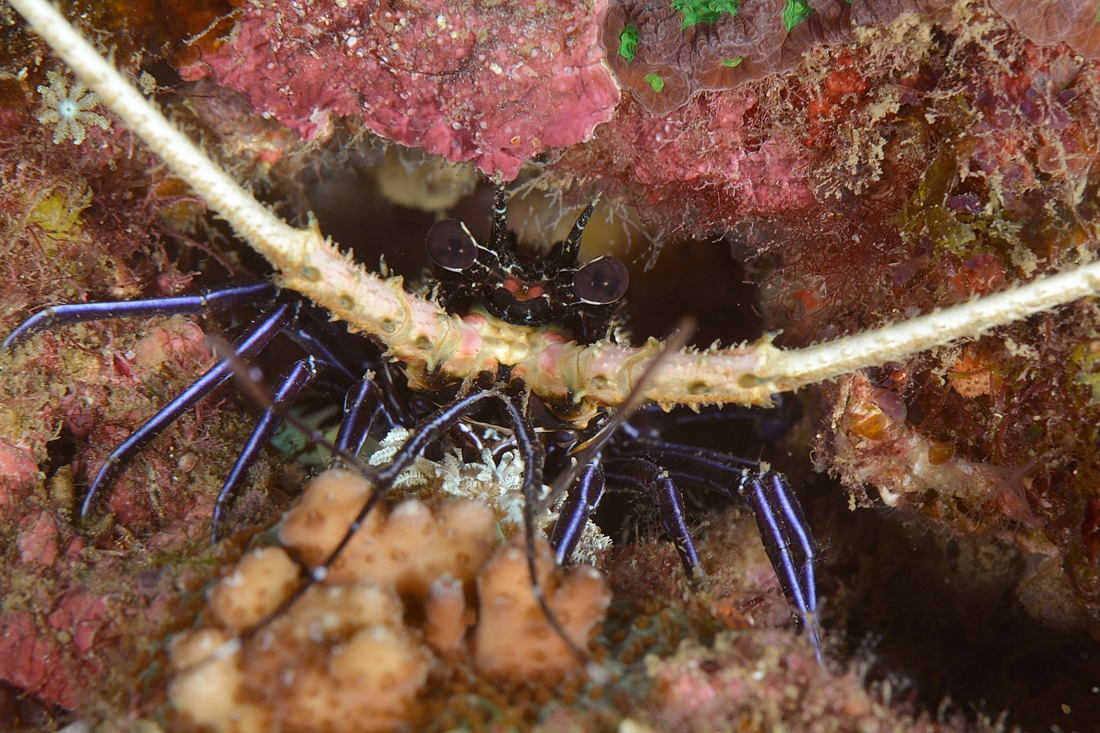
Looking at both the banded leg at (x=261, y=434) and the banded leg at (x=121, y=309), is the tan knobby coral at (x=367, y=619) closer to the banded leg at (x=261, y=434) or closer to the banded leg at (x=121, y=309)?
the banded leg at (x=261, y=434)

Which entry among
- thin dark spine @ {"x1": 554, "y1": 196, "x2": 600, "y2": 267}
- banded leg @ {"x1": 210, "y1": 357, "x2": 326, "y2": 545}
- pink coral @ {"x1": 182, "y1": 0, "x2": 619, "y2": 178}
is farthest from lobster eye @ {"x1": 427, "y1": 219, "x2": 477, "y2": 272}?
banded leg @ {"x1": 210, "y1": 357, "x2": 326, "y2": 545}

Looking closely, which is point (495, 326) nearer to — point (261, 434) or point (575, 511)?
point (575, 511)

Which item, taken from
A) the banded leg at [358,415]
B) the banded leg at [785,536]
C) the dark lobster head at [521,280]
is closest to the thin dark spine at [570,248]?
the dark lobster head at [521,280]

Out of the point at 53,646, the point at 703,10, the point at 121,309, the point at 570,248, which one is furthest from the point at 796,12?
the point at 53,646

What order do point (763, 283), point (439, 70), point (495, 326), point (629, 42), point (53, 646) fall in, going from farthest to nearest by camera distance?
1. point (763, 283)
2. point (495, 326)
3. point (439, 70)
4. point (629, 42)
5. point (53, 646)

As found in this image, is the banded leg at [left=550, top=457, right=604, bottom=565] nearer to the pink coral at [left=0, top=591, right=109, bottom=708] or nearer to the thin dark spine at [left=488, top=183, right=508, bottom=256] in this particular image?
the thin dark spine at [left=488, top=183, right=508, bottom=256]

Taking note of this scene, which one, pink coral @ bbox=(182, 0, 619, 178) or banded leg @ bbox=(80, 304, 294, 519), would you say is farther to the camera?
banded leg @ bbox=(80, 304, 294, 519)
